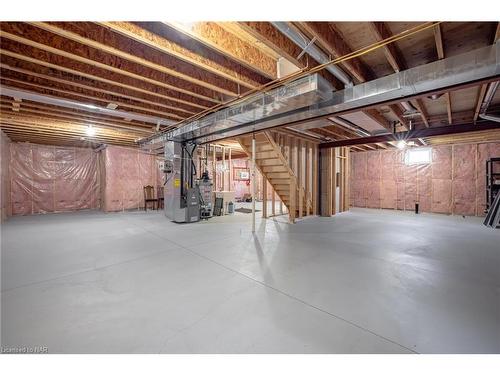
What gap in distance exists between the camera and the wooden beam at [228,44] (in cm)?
199

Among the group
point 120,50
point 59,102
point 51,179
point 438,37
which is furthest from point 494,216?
point 51,179

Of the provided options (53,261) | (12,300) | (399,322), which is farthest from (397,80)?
(53,261)

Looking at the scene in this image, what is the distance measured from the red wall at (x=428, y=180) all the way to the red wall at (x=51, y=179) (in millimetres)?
10409

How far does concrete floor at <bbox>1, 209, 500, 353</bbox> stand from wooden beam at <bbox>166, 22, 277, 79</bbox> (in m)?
2.36

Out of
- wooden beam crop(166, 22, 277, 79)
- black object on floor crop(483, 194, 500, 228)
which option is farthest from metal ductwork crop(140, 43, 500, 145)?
black object on floor crop(483, 194, 500, 228)

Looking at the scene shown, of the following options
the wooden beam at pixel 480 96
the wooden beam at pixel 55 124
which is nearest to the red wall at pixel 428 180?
the wooden beam at pixel 480 96

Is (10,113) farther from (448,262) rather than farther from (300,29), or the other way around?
(448,262)

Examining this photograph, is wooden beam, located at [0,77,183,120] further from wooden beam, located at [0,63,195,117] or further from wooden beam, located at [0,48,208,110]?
wooden beam, located at [0,48,208,110]

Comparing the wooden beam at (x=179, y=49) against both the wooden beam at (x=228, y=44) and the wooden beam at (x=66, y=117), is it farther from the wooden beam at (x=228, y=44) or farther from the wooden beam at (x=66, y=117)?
the wooden beam at (x=66, y=117)

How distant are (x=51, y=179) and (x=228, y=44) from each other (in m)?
8.03

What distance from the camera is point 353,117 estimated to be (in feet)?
13.5

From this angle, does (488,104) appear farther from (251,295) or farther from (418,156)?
(251,295)

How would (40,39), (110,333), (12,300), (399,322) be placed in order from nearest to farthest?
1. (110,333)
2. (399,322)
3. (12,300)
4. (40,39)
